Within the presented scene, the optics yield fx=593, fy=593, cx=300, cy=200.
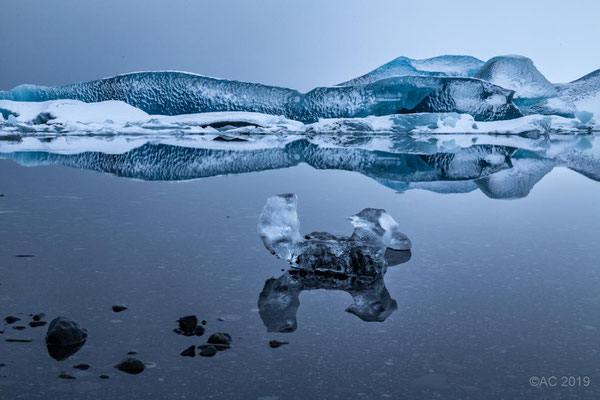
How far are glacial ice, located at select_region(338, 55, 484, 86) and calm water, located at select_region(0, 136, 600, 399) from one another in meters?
36.0

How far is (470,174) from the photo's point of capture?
7188mm

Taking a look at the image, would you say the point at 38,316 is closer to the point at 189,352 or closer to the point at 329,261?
the point at 189,352

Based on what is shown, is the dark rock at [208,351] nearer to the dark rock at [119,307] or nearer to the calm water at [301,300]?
the calm water at [301,300]

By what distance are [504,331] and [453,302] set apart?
312 mm

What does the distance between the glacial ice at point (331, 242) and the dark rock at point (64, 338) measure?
110cm

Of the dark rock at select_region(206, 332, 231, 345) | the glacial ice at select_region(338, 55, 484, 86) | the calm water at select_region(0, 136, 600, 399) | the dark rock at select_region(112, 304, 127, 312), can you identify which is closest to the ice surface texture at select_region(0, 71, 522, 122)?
the glacial ice at select_region(338, 55, 484, 86)

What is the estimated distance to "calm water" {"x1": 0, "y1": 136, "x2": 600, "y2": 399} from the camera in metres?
1.45

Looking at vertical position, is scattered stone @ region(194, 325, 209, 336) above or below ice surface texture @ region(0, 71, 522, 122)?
below

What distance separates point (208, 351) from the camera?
5.30ft

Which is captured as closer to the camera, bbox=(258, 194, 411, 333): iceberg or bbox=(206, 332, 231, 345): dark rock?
bbox=(206, 332, 231, 345): dark rock

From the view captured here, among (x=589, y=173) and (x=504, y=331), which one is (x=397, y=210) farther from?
(x=589, y=173)

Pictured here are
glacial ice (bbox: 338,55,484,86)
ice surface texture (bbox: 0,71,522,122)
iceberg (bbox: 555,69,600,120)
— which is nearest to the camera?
ice surface texture (bbox: 0,71,522,122)

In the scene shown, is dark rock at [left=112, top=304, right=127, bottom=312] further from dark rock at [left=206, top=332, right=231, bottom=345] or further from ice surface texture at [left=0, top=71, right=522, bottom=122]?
ice surface texture at [left=0, top=71, right=522, bottom=122]

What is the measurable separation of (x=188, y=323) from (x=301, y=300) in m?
0.49
